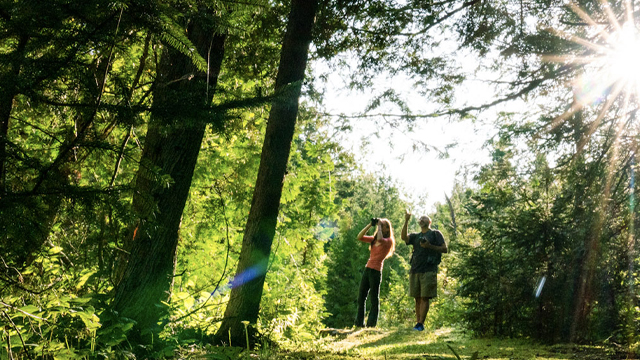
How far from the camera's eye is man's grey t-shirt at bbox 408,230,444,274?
714 centimetres

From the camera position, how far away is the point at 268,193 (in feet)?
14.9

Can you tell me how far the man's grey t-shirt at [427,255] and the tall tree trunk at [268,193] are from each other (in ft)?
11.5

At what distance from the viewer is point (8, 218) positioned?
1604mm

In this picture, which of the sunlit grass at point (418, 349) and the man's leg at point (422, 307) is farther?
the man's leg at point (422, 307)

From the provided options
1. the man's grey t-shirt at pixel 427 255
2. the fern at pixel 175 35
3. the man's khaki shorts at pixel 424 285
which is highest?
the fern at pixel 175 35

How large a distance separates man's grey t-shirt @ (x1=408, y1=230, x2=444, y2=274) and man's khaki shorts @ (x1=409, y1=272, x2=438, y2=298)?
0.09 meters

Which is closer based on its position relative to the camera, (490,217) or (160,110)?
(160,110)

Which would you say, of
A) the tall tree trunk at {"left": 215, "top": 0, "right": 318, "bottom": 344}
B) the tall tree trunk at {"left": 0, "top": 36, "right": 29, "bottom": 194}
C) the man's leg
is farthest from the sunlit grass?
the tall tree trunk at {"left": 0, "top": 36, "right": 29, "bottom": 194}

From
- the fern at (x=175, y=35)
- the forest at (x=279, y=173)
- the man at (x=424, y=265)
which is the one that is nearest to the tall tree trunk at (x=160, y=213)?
the forest at (x=279, y=173)

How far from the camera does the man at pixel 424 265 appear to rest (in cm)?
701

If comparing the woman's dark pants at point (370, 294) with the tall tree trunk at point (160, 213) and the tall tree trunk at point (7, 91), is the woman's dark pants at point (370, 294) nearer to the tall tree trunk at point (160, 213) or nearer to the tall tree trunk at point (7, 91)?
the tall tree trunk at point (160, 213)

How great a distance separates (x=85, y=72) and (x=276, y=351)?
9.59 ft

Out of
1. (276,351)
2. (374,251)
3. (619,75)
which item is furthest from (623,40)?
(276,351)

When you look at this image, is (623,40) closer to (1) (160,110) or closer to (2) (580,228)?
(2) (580,228)
